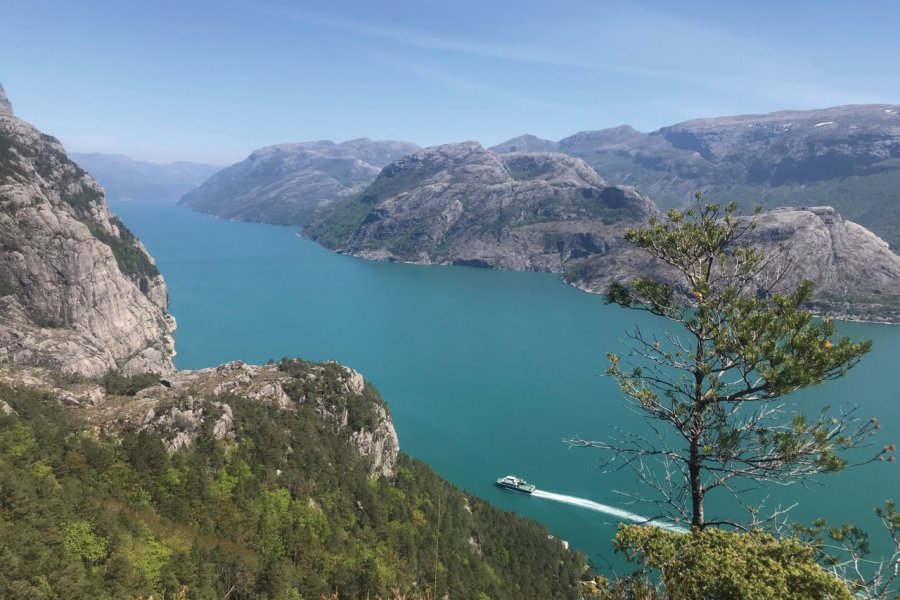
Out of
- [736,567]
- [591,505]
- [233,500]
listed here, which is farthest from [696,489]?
[591,505]

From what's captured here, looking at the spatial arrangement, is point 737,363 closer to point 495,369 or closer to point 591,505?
point 591,505

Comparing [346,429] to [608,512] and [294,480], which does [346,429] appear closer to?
[294,480]

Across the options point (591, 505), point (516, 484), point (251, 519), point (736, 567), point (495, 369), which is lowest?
point (591, 505)

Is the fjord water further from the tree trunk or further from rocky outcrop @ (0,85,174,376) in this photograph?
rocky outcrop @ (0,85,174,376)

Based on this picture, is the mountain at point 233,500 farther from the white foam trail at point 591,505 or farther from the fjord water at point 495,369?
the fjord water at point 495,369

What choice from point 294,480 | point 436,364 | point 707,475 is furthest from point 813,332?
point 436,364
